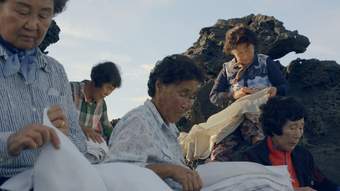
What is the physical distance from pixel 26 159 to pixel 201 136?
140 inches

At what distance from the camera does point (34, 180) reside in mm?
2010

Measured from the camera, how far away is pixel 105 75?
6.09 m

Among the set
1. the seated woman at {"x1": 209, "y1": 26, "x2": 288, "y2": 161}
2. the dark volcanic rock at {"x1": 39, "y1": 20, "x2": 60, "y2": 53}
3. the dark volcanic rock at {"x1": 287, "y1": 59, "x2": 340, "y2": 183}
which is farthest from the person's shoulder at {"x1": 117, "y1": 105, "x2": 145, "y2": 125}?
the dark volcanic rock at {"x1": 287, "y1": 59, "x2": 340, "y2": 183}

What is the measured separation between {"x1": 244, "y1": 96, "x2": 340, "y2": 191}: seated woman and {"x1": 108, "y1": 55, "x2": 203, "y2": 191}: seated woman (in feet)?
3.30

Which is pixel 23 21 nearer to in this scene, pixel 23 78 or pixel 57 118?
pixel 23 78

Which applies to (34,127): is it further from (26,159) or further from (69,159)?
(26,159)

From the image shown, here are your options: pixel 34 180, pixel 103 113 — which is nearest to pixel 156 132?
pixel 34 180

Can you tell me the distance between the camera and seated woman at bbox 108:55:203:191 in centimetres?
287

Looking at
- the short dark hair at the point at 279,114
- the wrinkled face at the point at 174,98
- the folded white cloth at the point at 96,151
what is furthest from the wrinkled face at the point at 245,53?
the wrinkled face at the point at 174,98

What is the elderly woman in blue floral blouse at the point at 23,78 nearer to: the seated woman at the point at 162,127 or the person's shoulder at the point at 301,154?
the seated woman at the point at 162,127

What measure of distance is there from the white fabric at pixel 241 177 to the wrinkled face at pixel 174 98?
1.41 feet

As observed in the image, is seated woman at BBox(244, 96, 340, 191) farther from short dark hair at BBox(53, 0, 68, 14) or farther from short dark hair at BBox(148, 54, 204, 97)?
short dark hair at BBox(53, 0, 68, 14)

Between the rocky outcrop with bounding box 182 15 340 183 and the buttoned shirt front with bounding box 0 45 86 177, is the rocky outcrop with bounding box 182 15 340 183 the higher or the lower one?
the lower one

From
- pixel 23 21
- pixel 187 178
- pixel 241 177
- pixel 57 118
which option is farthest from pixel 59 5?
pixel 241 177
